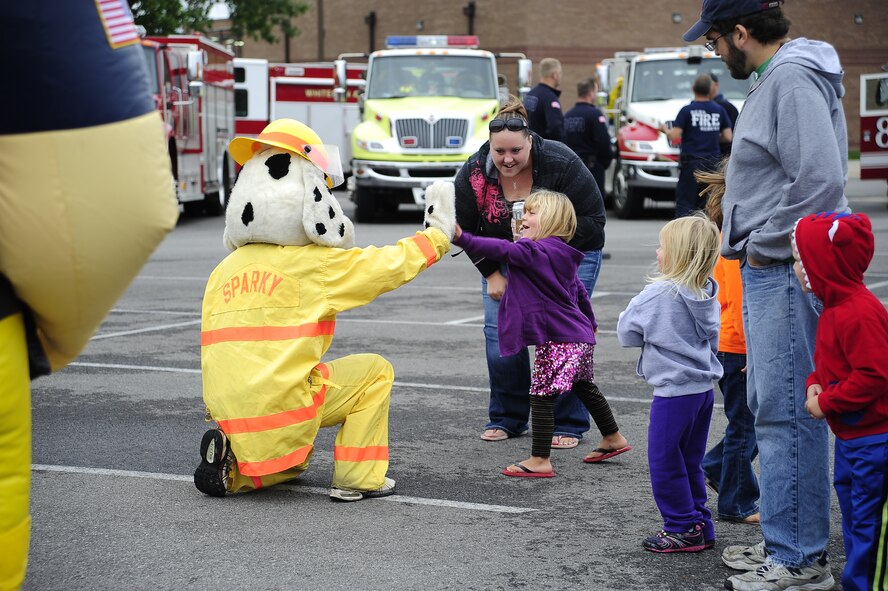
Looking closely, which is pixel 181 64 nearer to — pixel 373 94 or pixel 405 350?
pixel 373 94

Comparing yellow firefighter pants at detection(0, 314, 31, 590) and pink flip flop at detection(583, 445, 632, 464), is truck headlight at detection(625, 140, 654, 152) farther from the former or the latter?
yellow firefighter pants at detection(0, 314, 31, 590)

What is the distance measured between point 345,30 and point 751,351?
51.0m

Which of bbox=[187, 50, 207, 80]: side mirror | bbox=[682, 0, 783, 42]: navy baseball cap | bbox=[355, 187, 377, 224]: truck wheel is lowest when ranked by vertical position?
bbox=[355, 187, 377, 224]: truck wheel

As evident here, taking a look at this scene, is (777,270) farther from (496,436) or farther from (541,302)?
(496,436)

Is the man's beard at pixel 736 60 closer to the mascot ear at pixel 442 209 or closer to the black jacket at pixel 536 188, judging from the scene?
the mascot ear at pixel 442 209

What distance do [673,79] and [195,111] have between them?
27.4 ft

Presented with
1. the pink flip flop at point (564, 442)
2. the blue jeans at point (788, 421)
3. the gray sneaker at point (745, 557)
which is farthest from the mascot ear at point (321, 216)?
the gray sneaker at point (745, 557)

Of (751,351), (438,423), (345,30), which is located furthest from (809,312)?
(345,30)

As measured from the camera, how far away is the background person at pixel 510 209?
5.99 m

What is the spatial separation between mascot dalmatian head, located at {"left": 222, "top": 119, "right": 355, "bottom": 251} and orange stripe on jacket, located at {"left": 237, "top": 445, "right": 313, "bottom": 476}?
0.91 metres

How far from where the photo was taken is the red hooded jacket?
3607mm

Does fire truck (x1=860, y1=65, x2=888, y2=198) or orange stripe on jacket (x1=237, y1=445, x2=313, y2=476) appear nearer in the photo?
orange stripe on jacket (x1=237, y1=445, x2=313, y2=476)

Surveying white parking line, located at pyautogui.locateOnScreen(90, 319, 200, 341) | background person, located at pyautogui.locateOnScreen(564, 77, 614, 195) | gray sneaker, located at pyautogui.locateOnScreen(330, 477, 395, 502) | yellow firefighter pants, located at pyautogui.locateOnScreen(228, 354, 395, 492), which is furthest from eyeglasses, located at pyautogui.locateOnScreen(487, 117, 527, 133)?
background person, located at pyautogui.locateOnScreen(564, 77, 614, 195)

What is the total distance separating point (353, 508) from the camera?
522 cm
